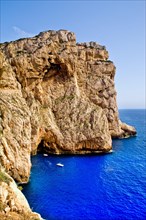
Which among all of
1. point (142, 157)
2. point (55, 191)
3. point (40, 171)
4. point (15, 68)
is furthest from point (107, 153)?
point (15, 68)

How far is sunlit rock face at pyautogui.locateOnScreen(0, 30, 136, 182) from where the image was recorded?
5481 cm

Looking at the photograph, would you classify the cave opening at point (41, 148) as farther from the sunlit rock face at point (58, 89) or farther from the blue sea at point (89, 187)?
the blue sea at point (89, 187)

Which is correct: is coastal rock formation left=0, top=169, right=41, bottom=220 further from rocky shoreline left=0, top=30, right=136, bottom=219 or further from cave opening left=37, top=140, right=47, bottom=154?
cave opening left=37, top=140, right=47, bottom=154

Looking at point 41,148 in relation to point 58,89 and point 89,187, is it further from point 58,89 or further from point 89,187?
point 89,187

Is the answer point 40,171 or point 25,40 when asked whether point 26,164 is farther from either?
point 25,40

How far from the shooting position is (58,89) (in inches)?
2534

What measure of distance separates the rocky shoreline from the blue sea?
473 cm

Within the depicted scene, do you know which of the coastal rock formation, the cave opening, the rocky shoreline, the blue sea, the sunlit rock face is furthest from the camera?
the cave opening

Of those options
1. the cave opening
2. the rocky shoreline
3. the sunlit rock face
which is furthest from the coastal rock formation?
the cave opening

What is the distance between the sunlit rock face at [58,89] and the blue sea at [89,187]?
4.72 metres

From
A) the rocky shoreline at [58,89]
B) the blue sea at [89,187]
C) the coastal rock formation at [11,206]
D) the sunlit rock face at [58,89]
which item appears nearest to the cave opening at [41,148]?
the rocky shoreline at [58,89]

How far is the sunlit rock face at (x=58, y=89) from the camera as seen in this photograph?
180ft

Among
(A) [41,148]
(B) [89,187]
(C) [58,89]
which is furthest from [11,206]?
(C) [58,89]

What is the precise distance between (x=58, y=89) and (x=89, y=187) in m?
34.2
